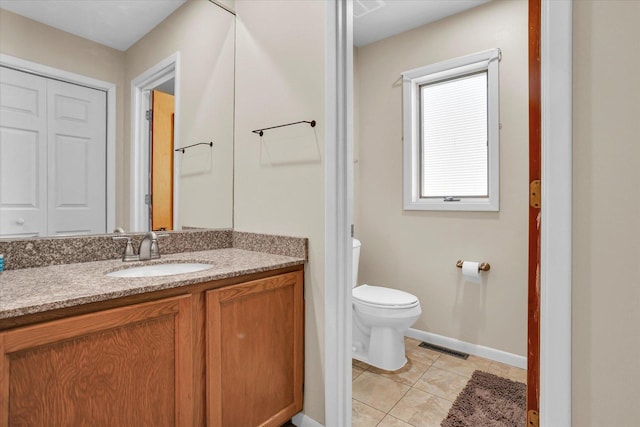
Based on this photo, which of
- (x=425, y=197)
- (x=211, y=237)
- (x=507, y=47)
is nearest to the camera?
(x=211, y=237)

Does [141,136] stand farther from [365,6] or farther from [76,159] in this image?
[365,6]

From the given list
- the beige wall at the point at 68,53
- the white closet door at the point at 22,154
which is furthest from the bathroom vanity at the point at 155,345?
the beige wall at the point at 68,53

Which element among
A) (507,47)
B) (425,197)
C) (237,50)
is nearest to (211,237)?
(237,50)

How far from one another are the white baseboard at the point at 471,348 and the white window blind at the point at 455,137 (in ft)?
3.54

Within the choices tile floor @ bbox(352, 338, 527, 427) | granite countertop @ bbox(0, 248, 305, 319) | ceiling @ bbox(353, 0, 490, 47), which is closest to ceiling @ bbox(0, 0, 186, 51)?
granite countertop @ bbox(0, 248, 305, 319)

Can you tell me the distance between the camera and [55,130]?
134 centimetres

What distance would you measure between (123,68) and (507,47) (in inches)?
89.6

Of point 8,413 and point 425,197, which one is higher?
point 425,197

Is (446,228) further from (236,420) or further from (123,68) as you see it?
(123,68)

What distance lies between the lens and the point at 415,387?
→ 1951 millimetres

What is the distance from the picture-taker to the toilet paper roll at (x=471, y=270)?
7.36 ft

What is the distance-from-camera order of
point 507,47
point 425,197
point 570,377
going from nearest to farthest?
1. point 570,377
2. point 507,47
3. point 425,197

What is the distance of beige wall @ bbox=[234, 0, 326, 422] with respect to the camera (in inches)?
60.3

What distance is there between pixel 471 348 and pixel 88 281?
235 centimetres
